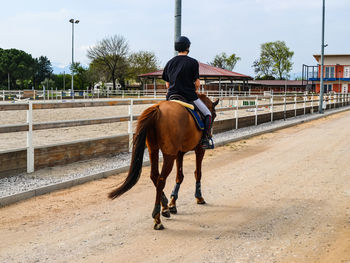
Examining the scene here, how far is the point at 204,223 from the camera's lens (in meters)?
4.97

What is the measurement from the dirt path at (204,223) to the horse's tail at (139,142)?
46 centimetres

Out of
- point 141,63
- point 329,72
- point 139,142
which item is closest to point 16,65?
point 141,63

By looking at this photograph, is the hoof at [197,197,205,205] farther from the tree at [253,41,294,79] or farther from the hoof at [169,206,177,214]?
the tree at [253,41,294,79]

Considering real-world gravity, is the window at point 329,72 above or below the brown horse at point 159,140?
above

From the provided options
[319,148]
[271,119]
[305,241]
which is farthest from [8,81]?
[305,241]

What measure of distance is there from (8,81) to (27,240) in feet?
263

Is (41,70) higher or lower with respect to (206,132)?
higher

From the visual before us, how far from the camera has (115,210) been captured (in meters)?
5.51

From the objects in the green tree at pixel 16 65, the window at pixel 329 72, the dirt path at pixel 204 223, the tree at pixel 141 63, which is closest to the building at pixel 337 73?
the window at pixel 329 72

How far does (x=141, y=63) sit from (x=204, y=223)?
7353cm

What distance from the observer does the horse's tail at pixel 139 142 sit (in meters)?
4.75

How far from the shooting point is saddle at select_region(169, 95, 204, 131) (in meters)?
5.19

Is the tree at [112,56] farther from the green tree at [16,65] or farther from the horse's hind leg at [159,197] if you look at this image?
the horse's hind leg at [159,197]

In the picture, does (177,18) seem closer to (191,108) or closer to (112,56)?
(191,108)
